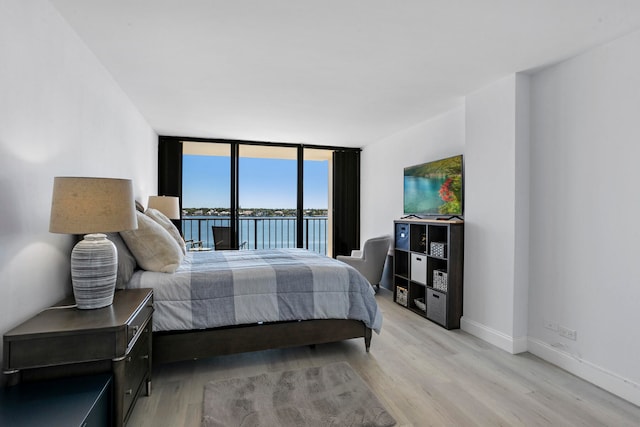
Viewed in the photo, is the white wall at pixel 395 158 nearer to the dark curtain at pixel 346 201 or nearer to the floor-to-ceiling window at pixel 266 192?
the dark curtain at pixel 346 201

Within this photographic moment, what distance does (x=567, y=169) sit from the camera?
262 centimetres

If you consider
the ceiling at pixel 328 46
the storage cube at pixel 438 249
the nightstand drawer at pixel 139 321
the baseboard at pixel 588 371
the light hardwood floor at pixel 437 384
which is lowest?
the light hardwood floor at pixel 437 384

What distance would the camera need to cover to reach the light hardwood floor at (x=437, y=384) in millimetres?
1973

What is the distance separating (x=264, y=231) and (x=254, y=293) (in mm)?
4213

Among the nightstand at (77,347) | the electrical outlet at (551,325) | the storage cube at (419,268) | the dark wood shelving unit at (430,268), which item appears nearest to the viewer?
the nightstand at (77,347)

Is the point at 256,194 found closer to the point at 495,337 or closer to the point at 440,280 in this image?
the point at 440,280

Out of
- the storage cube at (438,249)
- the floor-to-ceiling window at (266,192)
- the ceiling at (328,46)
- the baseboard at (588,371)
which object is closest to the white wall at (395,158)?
the ceiling at (328,46)

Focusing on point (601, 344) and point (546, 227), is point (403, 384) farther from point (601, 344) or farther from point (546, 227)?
point (546, 227)

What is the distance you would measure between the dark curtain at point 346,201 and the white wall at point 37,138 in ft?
14.0

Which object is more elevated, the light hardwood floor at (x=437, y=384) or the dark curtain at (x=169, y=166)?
the dark curtain at (x=169, y=166)

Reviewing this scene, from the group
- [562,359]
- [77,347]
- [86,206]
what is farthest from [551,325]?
[86,206]

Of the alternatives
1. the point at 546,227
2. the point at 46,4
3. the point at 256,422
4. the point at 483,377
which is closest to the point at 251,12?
the point at 46,4

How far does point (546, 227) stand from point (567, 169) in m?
0.50

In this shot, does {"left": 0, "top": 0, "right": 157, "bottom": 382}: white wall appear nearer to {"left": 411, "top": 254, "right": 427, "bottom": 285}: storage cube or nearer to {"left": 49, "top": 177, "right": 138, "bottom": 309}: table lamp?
{"left": 49, "top": 177, "right": 138, "bottom": 309}: table lamp
